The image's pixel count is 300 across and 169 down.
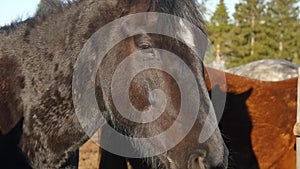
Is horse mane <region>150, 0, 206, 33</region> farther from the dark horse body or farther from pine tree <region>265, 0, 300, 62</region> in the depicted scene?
pine tree <region>265, 0, 300, 62</region>

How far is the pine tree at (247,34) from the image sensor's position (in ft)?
110

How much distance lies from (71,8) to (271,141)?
2.86 meters

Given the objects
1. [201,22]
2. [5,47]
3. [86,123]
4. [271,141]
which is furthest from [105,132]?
[271,141]

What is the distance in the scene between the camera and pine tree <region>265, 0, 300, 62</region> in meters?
34.2

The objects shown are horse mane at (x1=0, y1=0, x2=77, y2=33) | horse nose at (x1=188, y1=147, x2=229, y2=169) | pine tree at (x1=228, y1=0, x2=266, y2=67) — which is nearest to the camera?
horse nose at (x1=188, y1=147, x2=229, y2=169)

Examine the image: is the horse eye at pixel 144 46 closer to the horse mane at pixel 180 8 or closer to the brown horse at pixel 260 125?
the horse mane at pixel 180 8

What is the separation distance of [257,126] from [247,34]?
102 ft

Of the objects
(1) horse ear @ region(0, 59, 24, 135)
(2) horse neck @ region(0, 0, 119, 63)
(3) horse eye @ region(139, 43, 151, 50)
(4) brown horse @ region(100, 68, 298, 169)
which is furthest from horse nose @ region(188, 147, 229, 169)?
(4) brown horse @ region(100, 68, 298, 169)

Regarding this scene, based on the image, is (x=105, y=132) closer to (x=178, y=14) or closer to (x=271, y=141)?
(x=178, y=14)

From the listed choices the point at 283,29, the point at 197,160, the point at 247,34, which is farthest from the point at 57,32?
the point at 283,29

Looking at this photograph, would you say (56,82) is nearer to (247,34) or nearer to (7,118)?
Result: (7,118)

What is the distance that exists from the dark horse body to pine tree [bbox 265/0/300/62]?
3172 centimetres

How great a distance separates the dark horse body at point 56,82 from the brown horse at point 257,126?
6.53 feet

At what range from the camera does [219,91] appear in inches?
190
